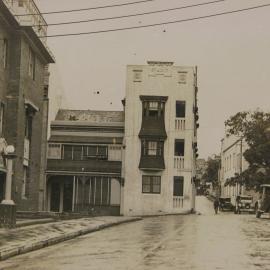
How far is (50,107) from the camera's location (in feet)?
184

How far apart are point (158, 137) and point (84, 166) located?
6486mm

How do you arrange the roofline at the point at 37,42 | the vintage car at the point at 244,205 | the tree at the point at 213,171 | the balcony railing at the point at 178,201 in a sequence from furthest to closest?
1. the tree at the point at 213,171
2. the vintage car at the point at 244,205
3. the balcony railing at the point at 178,201
4. the roofline at the point at 37,42

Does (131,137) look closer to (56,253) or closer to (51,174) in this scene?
(51,174)

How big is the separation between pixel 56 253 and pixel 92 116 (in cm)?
4432

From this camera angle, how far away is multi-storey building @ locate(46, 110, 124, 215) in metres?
55.5

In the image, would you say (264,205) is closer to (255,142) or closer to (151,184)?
(151,184)

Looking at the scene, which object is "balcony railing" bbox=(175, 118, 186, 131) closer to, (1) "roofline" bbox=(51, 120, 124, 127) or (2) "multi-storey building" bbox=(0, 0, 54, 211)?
(1) "roofline" bbox=(51, 120, 124, 127)

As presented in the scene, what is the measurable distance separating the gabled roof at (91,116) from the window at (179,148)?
5650mm

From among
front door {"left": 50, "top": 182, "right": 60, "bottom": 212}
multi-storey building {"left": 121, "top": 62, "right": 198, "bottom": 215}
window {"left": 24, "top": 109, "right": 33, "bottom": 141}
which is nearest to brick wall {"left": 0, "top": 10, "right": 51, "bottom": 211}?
window {"left": 24, "top": 109, "right": 33, "bottom": 141}

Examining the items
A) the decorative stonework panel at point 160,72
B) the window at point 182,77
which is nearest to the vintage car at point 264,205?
the window at point 182,77

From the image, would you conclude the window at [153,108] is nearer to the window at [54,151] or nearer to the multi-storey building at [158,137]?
the multi-storey building at [158,137]

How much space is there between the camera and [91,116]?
6056 centimetres

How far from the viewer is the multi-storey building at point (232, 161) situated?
264 feet

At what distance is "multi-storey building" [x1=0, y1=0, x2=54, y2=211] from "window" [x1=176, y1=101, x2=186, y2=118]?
1647 centimetres
